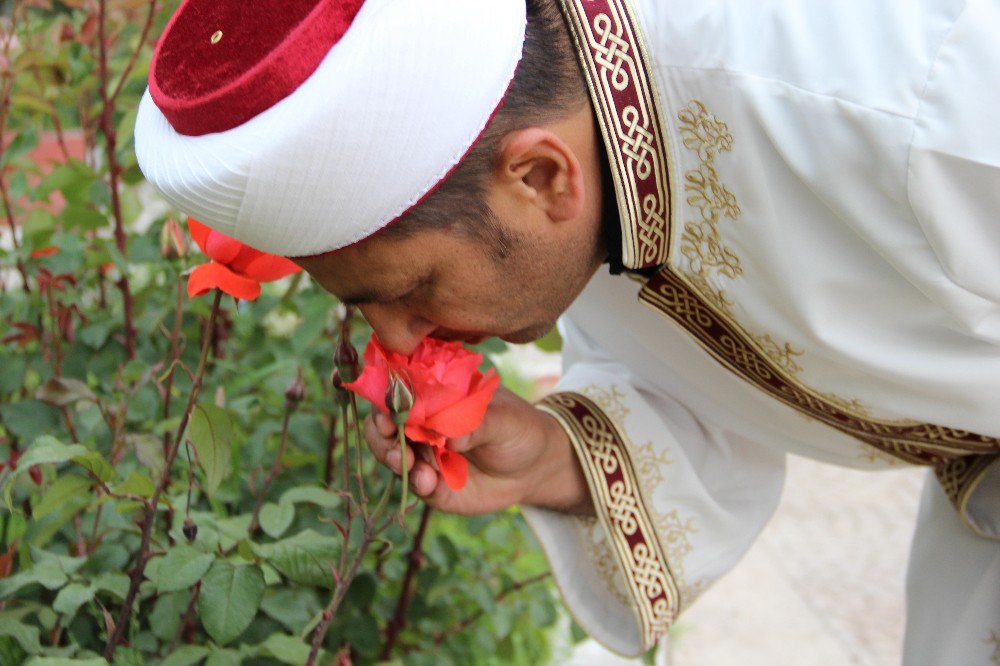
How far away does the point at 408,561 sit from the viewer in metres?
1.51

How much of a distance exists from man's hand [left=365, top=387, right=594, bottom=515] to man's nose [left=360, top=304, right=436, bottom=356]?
7cm

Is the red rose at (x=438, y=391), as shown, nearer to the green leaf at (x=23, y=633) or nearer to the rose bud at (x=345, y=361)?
the rose bud at (x=345, y=361)

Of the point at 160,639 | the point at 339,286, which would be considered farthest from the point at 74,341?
the point at 339,286

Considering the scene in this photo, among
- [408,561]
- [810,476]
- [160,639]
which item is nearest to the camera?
[160,639]

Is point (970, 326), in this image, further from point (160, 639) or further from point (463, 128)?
point (160, 639)

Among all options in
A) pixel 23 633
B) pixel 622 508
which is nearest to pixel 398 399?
pixel 23 633

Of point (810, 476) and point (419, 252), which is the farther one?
point (810, 476)

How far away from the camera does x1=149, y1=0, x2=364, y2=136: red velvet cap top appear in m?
0.83

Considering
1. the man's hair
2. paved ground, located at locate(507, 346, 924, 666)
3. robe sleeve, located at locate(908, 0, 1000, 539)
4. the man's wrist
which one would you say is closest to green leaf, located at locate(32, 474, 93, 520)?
the man's hair

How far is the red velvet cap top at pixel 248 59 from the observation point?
2.72ft

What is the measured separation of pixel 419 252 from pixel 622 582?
64 cm

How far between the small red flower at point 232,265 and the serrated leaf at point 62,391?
254mm

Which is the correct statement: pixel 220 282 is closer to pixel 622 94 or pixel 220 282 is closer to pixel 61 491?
pixel 61 491

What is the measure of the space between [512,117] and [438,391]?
0.23m
